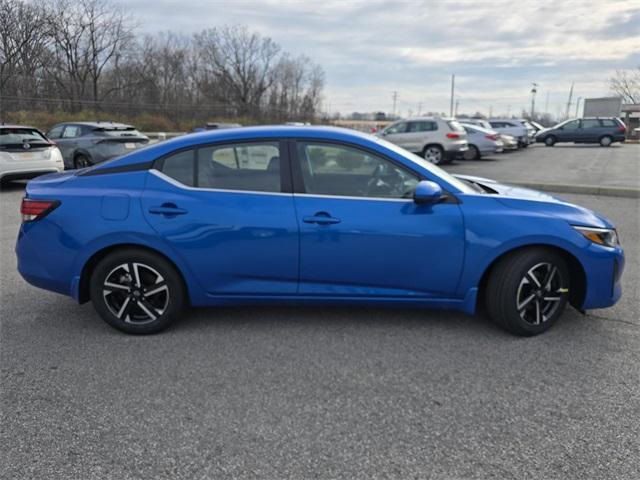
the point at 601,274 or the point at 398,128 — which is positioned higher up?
the point at 398,128

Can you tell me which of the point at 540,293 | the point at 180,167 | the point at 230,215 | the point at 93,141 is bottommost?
the point at 540,293

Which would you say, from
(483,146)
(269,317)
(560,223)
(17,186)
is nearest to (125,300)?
(269,317)

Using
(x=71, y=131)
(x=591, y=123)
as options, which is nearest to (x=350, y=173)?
(x=71, y=131)

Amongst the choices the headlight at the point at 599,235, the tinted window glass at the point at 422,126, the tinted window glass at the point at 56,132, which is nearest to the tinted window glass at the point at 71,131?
the tinted window glass at the point at 56,132

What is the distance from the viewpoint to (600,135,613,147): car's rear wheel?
28016mm

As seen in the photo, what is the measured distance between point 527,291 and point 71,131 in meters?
13.3

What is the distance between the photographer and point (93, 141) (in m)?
12.6

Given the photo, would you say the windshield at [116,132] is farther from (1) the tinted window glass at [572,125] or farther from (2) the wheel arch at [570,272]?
(1) the tinted window glass at [572,125]

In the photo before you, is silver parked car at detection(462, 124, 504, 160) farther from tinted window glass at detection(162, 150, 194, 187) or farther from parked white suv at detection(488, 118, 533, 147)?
tinted window glass at detection(162, 150, 194, 187)

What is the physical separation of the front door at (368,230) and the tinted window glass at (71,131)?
11.8m

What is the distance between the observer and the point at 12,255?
18.8ft

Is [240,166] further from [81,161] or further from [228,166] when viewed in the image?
[81,161]

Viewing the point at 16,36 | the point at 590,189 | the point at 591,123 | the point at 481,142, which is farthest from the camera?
the point at 16,36

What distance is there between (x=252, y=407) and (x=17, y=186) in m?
11.8
